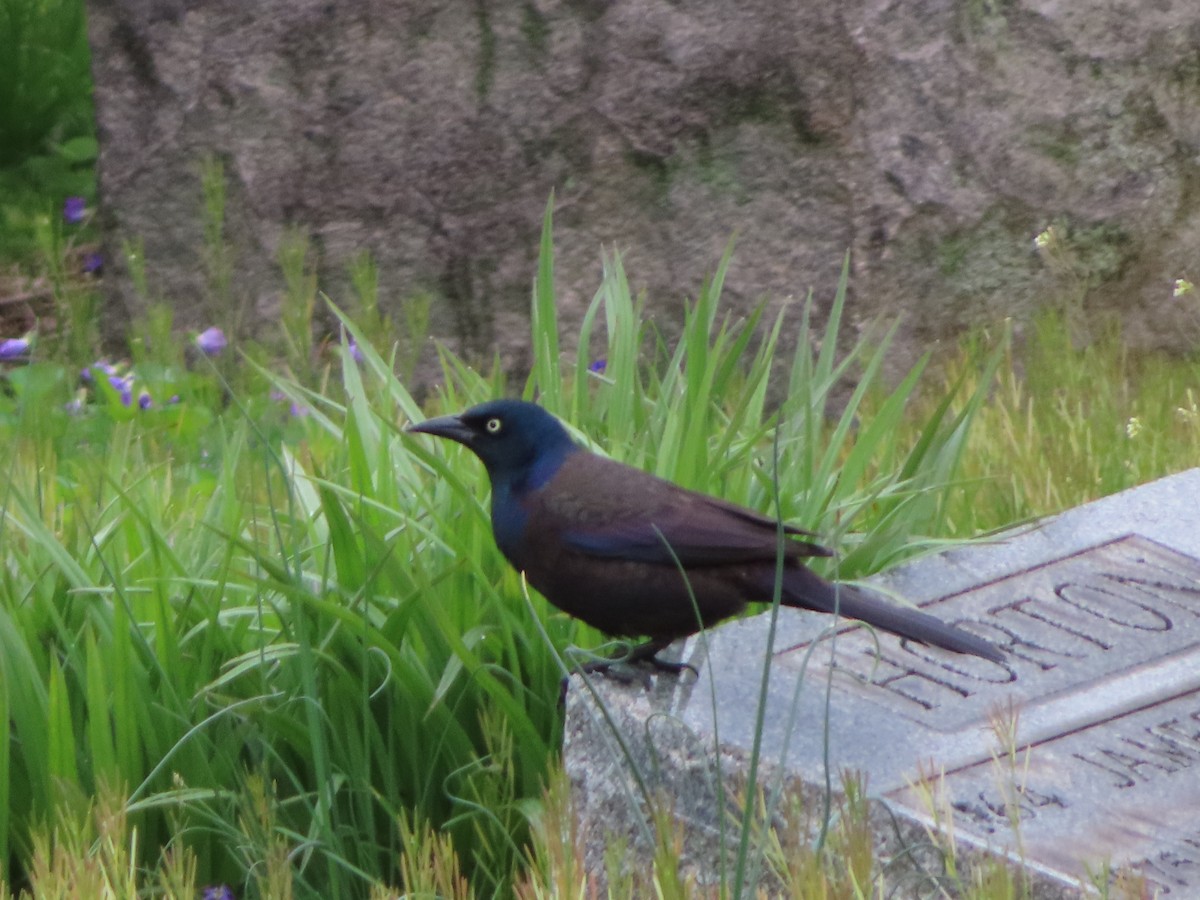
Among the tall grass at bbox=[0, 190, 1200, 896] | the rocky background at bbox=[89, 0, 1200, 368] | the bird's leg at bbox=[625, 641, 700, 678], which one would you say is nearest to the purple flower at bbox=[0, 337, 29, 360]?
the tall grass at bbox=[0, 190, 1200, 896]

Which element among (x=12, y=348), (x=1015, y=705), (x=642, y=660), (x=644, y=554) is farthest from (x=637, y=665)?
(x=12, y=348)

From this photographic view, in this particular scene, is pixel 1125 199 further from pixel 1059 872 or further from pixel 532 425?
pixel 1059 872

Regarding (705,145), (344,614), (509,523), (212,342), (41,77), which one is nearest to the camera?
(344,614)

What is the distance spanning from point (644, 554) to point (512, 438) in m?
0.33

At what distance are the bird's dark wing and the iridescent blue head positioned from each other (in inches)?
2.9

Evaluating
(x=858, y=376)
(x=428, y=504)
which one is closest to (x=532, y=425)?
(x=428, y=504)

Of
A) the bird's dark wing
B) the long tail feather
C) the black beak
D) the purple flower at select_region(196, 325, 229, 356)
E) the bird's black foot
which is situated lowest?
the purple flower at select_region(196, 325, 229, 356)

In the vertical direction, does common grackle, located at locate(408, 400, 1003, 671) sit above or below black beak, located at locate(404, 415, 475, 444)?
below

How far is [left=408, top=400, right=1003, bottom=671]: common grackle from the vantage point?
8.72 ft

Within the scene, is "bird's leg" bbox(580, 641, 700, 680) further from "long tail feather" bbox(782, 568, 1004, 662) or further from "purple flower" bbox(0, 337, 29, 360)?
"purple flower" bbox(0, 337, 29, 360)

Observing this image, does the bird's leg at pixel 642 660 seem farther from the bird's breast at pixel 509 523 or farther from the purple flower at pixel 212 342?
the purple flower at pixel 212 342

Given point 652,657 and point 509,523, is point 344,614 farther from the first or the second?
point 652,657

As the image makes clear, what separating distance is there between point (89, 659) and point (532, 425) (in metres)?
0.77

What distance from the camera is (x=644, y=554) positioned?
8.79 ft
